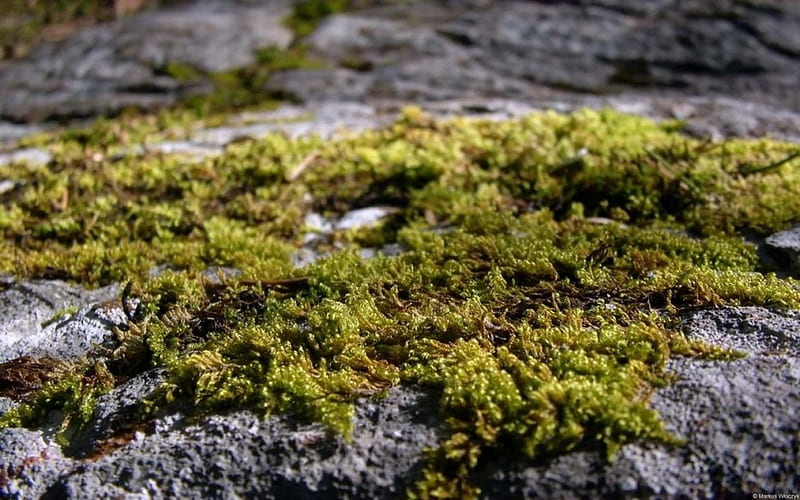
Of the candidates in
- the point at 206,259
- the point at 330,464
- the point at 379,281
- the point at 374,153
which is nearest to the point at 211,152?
the point at 374,153

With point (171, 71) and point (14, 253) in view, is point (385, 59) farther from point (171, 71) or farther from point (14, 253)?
point (14, 253)

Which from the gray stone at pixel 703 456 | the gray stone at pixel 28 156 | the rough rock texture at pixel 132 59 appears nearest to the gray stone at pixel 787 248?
the gray stone at pixel 703 456

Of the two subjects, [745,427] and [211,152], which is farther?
[211,152]

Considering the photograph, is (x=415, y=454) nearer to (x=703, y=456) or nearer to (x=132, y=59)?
(x=703, y=456)

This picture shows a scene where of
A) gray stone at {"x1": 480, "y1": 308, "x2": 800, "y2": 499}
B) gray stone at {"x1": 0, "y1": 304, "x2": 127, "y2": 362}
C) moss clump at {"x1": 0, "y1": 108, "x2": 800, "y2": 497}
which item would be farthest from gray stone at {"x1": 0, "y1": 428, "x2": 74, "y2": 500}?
gray stone at {"x1": 480, "y1": 308, "x2": 800, "y2": 499}

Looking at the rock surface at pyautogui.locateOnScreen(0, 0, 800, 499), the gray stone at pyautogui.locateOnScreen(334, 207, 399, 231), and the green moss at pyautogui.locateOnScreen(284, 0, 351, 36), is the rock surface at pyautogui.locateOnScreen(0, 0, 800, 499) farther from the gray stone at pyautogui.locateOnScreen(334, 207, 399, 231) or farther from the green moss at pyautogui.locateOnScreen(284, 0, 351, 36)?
the green moss at pyautogui.locateOnScreen(284, 0, 351, 36)
